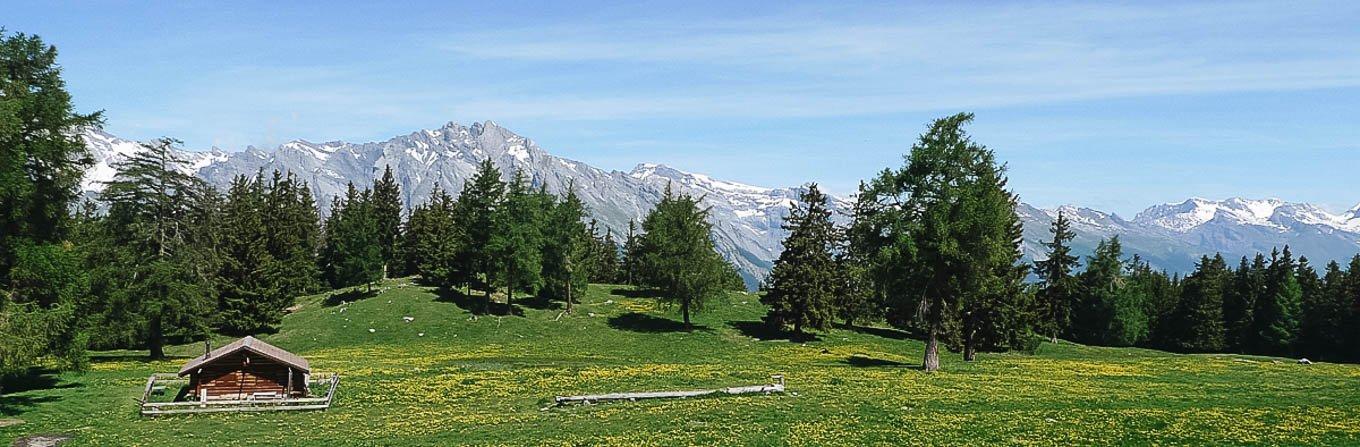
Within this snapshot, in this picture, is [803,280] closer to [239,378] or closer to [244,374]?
[244,374]

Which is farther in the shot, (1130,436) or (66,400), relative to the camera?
(66,400)

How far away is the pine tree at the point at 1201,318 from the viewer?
336 feet

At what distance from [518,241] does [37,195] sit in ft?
167

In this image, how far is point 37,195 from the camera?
35.9 metres

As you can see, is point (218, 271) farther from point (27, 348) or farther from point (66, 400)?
point (27, 348)

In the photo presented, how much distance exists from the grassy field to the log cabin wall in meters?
3.10

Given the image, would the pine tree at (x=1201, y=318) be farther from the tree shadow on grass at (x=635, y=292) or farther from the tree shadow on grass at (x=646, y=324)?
the tree shadow on grass at (x=635, y=292)

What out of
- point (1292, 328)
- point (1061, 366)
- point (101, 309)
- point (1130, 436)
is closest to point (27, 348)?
point (101, 309)

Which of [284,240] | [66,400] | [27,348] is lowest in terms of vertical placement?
[66,400]

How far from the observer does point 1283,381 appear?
→ 1967 inches

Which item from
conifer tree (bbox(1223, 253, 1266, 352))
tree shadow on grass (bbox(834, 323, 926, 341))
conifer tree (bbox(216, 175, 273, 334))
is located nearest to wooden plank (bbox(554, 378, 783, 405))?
tree shadow on grass (bbox(834, 323, 926, 341))

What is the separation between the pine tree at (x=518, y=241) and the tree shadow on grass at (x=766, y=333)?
21.4 m

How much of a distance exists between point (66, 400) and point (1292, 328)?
114847mm

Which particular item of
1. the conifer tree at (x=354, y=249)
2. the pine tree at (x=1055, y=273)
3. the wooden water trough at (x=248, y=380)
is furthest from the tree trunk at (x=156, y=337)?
the pine tree at (x=1055, y=273)
